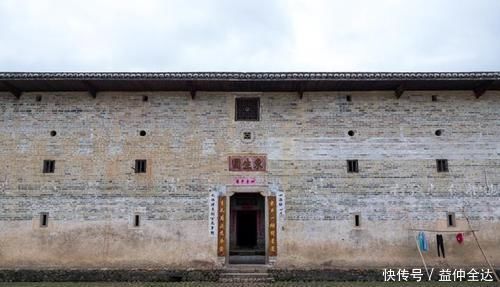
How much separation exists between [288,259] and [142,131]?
19.2 ft

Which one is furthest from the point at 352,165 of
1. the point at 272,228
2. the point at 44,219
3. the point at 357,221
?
the point at 44,219

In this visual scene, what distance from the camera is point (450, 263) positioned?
12992 millimetres

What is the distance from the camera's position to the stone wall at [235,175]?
13078 millimetres

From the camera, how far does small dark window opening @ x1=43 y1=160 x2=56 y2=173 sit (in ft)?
44.7

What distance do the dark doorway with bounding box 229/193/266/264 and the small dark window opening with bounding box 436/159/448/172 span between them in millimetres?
6031

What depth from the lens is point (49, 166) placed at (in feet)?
44.8

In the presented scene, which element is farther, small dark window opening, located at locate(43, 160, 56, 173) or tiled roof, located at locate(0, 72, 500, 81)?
small dark window opening, located at locate(43, 160, 56, 173)

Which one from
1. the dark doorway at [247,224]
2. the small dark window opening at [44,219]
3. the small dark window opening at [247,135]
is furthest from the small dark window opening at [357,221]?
the small dark window opening at [44,219]

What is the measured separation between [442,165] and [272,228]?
552 cm

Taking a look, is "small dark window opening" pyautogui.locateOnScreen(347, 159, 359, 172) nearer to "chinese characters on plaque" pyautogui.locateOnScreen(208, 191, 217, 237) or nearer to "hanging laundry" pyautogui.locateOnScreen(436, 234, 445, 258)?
"hanging laundry" pyautogui.locateOnScreen(436, 234, 445, 258)

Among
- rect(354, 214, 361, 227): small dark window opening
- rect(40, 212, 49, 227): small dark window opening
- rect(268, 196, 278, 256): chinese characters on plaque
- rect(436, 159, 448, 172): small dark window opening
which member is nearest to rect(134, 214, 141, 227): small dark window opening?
rect(40, 212, 49, 227): small dark window opening

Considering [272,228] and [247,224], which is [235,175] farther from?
[247,224]

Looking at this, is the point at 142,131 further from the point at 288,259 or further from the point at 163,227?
the point at 288,259

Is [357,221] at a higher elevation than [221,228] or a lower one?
higher
